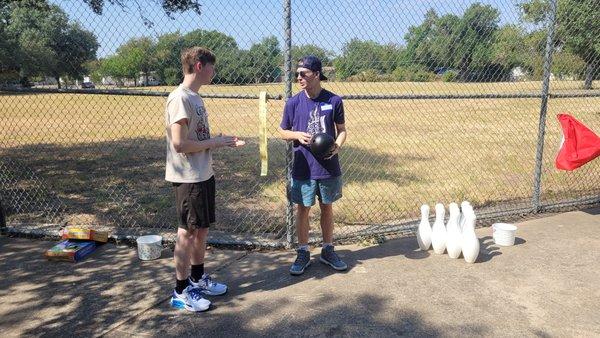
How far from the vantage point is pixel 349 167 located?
916cm

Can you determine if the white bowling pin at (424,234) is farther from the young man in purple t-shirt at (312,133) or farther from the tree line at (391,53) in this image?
the tree line at (391,53)

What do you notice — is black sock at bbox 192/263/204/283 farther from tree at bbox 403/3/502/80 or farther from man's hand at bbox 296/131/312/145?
tree at bbox 403/3/502/80

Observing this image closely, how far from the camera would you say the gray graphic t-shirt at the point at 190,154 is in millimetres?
3160

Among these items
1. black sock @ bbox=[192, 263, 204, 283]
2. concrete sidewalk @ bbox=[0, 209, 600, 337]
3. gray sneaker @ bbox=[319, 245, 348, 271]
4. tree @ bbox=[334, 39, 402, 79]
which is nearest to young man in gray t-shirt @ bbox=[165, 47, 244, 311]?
black sock @ bbox=[192, 263, 204, 283]

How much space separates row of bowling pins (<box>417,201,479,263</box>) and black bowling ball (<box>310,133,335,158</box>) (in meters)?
1.32

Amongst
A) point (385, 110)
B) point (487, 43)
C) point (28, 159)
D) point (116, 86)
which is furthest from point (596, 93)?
point (385, 110)

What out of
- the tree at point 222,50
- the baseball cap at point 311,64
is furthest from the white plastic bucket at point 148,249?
the baseball cap at point 311,64

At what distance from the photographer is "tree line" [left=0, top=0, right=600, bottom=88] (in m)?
4.73

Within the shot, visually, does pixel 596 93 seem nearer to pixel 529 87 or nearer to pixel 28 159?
pixel 529 87

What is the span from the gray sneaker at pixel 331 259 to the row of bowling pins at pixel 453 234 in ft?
2.96

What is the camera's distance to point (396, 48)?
509cm

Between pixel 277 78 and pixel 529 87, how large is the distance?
Answer: 134 inches

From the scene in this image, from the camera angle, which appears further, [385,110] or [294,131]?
[385,110]

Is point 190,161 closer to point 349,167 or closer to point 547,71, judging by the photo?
point 547,71
